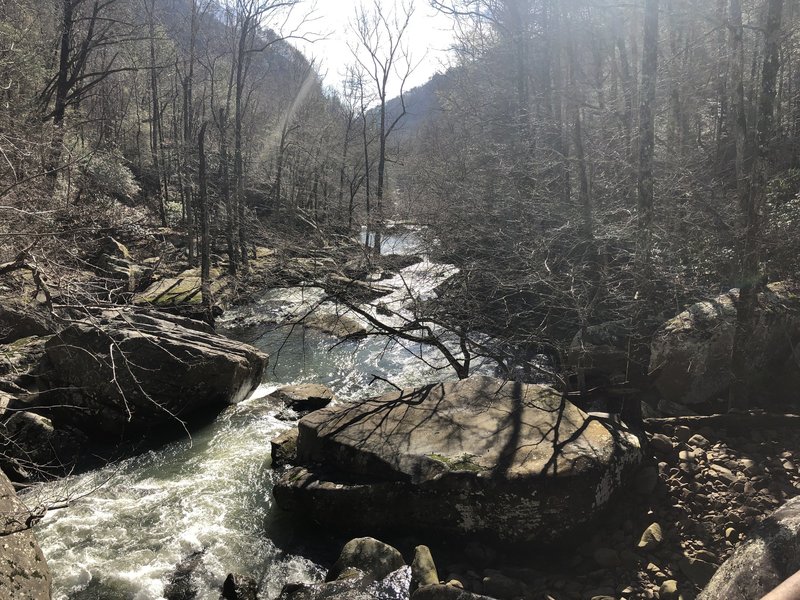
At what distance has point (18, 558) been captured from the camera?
14.6ft

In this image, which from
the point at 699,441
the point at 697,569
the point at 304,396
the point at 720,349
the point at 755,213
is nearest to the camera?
the point at 697,569

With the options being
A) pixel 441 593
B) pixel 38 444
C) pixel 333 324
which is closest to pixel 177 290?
pixel 333 324

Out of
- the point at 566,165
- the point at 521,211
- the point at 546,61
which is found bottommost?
the point at 521,211

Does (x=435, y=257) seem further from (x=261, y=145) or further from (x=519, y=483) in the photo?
(x=261, y=145)

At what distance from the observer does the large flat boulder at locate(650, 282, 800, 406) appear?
6805 millimetres

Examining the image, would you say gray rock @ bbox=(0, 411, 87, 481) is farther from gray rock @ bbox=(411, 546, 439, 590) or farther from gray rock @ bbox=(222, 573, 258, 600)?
gray rock @ bbox=(411, 546, 439, 590)

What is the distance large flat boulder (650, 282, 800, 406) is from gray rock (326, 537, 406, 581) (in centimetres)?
471

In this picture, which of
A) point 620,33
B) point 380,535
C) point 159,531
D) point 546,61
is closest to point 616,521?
point 380,535

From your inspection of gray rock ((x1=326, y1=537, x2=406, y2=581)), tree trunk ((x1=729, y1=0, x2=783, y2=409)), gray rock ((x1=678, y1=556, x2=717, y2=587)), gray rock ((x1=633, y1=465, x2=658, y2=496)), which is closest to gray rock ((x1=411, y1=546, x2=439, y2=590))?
gray rock ((x1=326, y1=537, x2=406, y2=581))

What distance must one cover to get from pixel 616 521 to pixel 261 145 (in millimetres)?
35943

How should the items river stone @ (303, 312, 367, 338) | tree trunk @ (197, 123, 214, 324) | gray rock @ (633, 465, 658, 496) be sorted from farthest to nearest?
tree trunk @ (197, 123, 214, 324) → river stone @ (303, 312, 367, 338) → gray rock @ (633, 465, 658, 496)

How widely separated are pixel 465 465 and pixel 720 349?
4251 mm

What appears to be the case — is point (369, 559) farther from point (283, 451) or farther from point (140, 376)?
point (140, 376)

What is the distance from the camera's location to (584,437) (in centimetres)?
573
